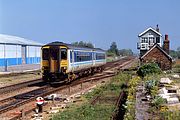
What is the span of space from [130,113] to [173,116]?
4.96ft

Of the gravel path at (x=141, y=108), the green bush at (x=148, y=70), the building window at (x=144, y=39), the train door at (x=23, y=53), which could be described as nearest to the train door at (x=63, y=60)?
the green bush at (x=148, y=70)

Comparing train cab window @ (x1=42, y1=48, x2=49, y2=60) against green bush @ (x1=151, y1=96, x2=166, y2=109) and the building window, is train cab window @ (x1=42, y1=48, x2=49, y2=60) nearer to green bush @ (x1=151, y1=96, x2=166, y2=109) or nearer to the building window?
green bush @ (x1=151, y1=96, x2=166, y2=109)

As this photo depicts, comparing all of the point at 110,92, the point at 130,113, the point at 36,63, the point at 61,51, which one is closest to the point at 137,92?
the point at 110,92

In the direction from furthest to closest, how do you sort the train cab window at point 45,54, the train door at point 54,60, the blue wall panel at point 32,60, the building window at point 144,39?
the blue wall panel at point 32,60, the building window at point 144,39, the train cab window at point 45,54, the train door at point 54,60

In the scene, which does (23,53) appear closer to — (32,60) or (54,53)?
(32,60)

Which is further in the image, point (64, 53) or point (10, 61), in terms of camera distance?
point (10, 61)

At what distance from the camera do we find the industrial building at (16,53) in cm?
5191

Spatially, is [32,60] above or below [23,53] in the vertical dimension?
below

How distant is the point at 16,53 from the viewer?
188 feet

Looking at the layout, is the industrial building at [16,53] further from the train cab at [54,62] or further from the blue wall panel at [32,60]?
the train cab at [54,62]

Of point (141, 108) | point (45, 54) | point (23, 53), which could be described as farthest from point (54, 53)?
point (23, 53)

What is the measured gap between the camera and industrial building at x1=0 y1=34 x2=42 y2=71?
51906mm

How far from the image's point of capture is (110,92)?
75.4ft

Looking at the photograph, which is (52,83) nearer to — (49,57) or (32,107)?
(49,57)
